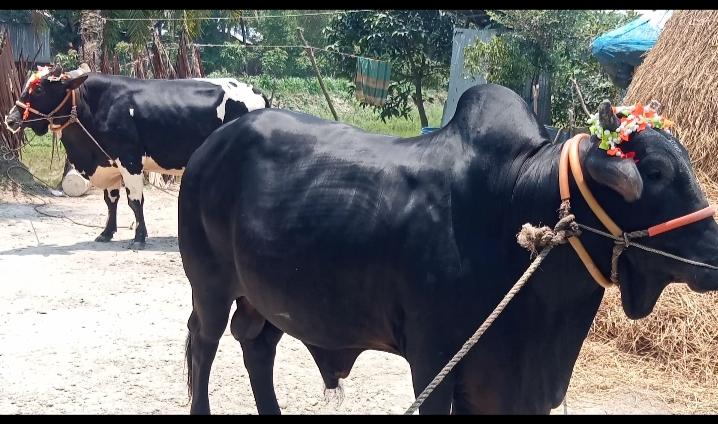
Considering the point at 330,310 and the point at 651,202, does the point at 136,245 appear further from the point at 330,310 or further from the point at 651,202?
the point at 651,202

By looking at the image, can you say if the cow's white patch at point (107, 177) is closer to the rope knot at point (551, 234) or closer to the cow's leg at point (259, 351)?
the cow's leg at point (259, 351)

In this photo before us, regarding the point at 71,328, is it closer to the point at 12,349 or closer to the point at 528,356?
the point at 12,349

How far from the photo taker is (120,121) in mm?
9695

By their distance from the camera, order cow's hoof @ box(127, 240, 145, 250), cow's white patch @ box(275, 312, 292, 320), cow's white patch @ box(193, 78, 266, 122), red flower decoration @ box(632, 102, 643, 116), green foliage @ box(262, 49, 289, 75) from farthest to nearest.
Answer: green foliage @ box(262, 49, 289, 75)
cow's white patch @ box(193, 78, 266, 122)
cow's hoof @ box(127, 240, 145, 250)
cow's white patch @ box(275, 312, 292, 320)
red flower decoration @ box(632, 102, 643, 116)

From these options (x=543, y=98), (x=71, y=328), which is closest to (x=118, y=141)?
(x=71, y=328)

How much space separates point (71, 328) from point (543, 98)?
375 inches

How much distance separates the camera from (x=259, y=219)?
149 inches

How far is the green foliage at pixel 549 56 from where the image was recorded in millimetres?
13594

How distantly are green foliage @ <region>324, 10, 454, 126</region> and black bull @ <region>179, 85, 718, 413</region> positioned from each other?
13.5 m

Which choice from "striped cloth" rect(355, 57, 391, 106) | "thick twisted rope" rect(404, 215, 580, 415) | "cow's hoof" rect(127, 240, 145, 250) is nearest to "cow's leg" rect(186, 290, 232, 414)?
"thick twisted rope" rect(404, 215, 580, 415)

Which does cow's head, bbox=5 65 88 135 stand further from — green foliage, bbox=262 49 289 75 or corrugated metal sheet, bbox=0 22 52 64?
green foliage, bbox=262 49 289 75

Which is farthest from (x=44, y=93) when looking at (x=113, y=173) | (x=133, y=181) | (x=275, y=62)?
(x=275, y=62)

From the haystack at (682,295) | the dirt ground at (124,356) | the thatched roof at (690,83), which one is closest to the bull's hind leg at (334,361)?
the dirt ground at (124,356)

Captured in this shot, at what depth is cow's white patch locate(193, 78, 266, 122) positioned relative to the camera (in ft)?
33.1
